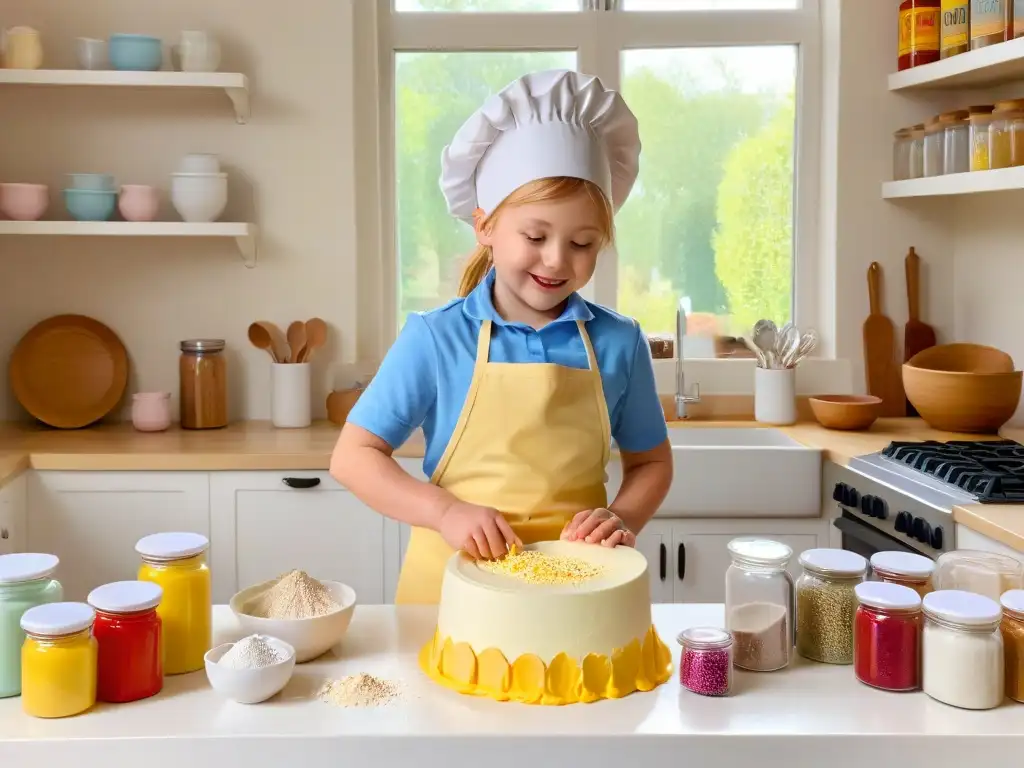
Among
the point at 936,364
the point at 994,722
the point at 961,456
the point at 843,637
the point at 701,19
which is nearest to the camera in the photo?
the point at 994,722

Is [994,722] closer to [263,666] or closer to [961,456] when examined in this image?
[263,666]

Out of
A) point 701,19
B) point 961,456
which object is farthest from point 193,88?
point 961,456

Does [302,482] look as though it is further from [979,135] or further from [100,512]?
[979,135]

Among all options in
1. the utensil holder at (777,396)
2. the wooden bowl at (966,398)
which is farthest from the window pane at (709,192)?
the wooden bowl at (966,398)

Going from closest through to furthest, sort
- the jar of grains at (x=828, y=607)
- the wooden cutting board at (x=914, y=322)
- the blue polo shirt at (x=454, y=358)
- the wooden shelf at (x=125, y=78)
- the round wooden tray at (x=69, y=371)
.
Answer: the jar of grains at (x=828, y=607) < the blue polo shirt at (x=454, y=358) < the wooden shelf at (x=125, y=78) < the round wooden tray at (x=69, y=371) < the wooden cutting board at (x=914, y=322)

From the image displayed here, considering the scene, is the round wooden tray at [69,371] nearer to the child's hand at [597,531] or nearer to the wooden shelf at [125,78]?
the wooden shelf at [125,78]

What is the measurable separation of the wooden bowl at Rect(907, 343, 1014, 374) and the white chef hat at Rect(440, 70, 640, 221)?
6.24ft

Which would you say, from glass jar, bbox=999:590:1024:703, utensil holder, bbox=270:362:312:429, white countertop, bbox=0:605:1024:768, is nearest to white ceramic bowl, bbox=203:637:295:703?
white countertop, bbox=0:605:1024:768

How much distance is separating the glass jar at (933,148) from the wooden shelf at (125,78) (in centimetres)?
198

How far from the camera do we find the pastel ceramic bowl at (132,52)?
3090 millimetres

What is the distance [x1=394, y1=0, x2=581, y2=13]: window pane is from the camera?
11.3ft

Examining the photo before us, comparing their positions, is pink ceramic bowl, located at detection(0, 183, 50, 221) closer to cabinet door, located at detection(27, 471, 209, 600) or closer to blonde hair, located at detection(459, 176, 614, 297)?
cabinet door, located at detection(27, 471, 209, 600)

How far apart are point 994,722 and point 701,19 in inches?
108

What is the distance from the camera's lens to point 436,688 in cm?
124
